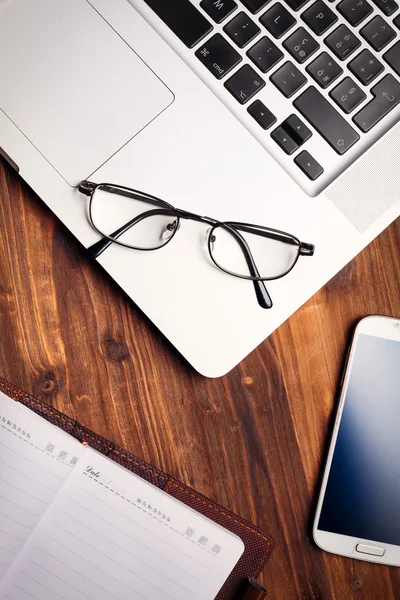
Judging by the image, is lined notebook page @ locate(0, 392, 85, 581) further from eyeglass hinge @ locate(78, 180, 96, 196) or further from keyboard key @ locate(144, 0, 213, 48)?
keyboard key @ locate(144, 0, 213, 48)

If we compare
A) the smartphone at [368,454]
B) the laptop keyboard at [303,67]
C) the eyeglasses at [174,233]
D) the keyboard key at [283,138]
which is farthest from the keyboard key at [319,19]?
the smartphone at [368,454]

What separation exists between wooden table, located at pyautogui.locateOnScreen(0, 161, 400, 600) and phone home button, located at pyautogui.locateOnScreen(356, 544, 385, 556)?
0.02 metres

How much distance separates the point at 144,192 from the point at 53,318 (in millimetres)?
177

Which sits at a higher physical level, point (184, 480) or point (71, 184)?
point (71, 184)

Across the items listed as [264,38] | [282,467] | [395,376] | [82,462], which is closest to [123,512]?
[82,462]

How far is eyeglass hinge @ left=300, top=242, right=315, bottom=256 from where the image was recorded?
22.5 inches

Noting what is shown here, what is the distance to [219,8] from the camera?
563 mm

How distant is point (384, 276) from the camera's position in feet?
2.16

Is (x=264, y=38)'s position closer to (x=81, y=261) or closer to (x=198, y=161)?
(x=198, y=161)

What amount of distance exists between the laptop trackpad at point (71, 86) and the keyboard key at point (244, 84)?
64mm

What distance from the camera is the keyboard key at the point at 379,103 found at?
0.56 m

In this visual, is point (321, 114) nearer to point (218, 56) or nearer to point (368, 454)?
point (218, 56)

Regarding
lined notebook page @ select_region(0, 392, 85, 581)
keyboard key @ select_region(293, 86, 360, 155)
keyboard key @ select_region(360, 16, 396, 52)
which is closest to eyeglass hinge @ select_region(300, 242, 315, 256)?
keyboard key @ select_region(293, 86, 360, 155)

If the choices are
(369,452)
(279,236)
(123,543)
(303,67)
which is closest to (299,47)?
(303,67)
